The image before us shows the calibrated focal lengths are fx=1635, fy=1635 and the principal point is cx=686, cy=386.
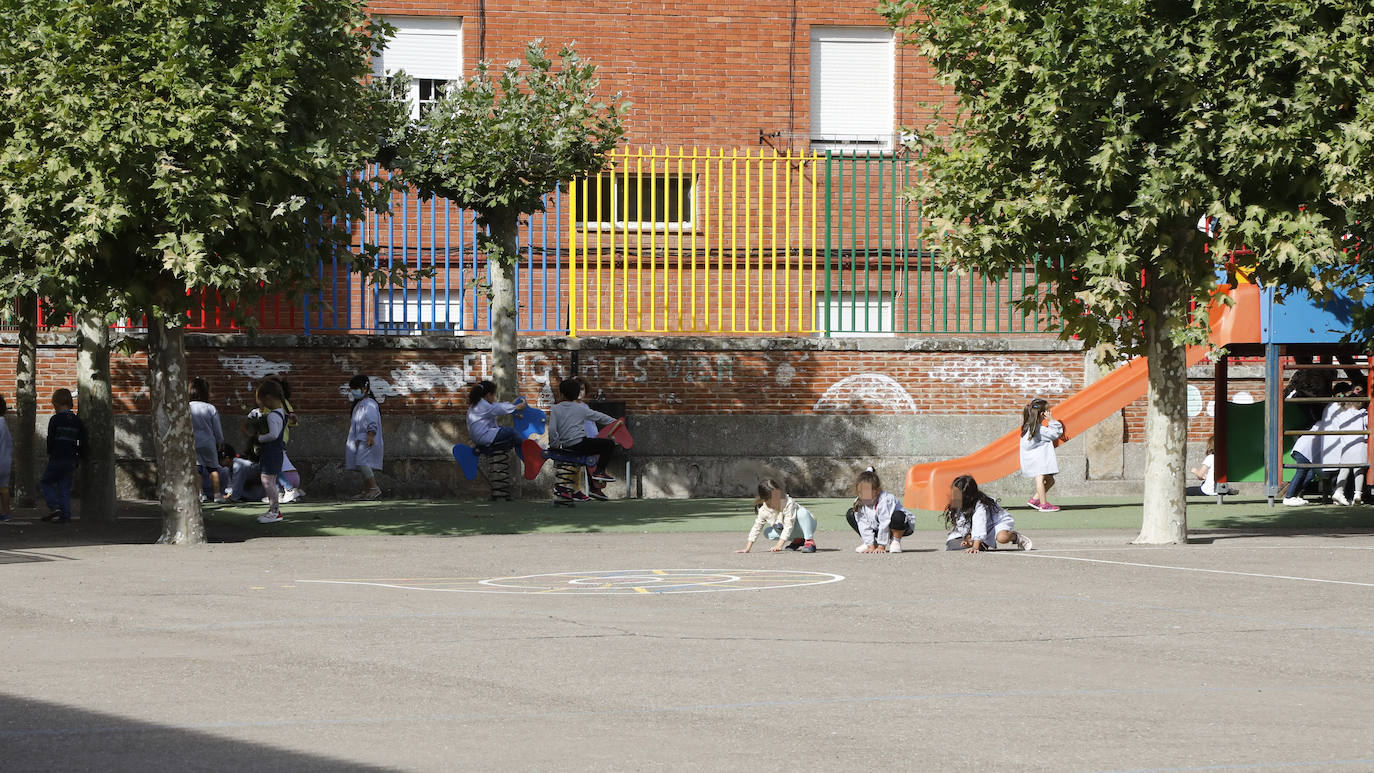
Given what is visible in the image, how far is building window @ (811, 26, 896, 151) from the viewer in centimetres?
2930

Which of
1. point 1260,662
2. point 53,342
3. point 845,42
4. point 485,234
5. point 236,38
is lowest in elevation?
point 1260,662

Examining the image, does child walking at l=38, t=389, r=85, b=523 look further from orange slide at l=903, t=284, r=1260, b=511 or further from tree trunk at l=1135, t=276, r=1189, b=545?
tree trunk at l=1135, t=276, r=1189, b=545

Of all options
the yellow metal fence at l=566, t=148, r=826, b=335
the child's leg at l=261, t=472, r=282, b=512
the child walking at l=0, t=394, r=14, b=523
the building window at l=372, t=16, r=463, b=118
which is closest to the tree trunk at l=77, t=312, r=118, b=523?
the child walking at l=0, t=394, r=14, b=523

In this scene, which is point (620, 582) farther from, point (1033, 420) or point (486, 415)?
point (1033, 420)

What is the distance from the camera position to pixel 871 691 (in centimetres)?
712

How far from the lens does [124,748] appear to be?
5906mm

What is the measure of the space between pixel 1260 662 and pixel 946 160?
6.99 meters

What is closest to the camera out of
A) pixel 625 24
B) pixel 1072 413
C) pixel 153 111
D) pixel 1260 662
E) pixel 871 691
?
pixel 871 691

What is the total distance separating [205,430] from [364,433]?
1.84m

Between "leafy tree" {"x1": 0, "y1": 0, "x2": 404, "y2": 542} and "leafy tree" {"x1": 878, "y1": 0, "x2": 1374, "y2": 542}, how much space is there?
16.8 feet

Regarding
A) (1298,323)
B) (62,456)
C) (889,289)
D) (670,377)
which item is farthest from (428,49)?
(1298,323)

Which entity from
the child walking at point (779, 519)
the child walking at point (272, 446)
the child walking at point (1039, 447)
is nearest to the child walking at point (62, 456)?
the child walking at point (272, 446)

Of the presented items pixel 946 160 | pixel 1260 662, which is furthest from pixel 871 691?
pixel 946 160

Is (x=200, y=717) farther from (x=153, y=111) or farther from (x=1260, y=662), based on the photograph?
(x=153, y=111)
